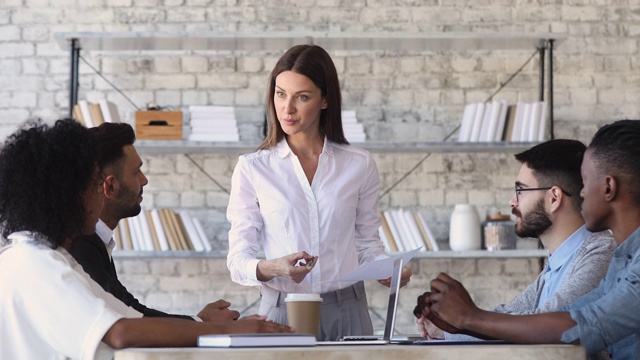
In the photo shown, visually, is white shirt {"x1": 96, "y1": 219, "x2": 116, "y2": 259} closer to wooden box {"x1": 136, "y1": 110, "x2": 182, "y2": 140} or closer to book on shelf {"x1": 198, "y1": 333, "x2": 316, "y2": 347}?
book on shelf {"x1": 198, "y1": 333, "x2": 316, "y2": 347}

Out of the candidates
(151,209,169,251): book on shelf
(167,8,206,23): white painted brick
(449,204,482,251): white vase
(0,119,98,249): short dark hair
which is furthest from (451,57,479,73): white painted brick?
(0,119,98,249): short dark hair

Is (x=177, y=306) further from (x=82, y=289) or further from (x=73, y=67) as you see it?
(x=82, y=289)

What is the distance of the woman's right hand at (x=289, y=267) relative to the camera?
2.45 metres

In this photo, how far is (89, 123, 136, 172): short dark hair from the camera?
2.79m

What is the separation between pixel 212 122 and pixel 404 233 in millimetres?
1041

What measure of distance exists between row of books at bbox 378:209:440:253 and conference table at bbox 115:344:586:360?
9.89ft

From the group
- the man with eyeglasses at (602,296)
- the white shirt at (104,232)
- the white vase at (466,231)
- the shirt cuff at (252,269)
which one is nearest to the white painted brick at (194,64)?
the white vase at (466,231)

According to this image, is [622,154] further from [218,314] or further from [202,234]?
[202,234]

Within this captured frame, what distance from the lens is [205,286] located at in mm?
4953

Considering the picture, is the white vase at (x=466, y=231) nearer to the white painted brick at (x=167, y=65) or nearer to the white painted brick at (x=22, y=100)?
the white painted brick at (x=167, y=65)

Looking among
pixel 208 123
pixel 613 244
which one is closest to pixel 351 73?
pixel 208 123

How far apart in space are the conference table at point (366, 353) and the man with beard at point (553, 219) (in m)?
0.75

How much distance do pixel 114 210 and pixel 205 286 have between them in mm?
2200

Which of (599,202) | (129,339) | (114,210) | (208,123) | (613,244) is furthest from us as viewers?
(208,123)
